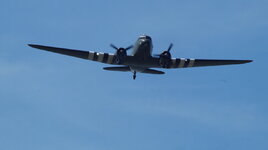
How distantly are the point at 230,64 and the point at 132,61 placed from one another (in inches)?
471

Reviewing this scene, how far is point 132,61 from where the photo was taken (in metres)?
52.3

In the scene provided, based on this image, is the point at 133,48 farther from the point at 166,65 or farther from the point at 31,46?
the point at 31,46

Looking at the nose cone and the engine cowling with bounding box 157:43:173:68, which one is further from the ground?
the nose cone

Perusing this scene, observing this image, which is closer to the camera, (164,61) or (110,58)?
(164,61)

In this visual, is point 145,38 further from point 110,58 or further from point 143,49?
point 110,58

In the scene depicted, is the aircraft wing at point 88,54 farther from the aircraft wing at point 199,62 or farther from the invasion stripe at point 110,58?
the aircraft wing at point 199,62

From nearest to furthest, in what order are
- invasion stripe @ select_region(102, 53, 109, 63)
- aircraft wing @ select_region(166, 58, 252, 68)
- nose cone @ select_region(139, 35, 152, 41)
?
nose cone @ select_region(139, 35, 152, 41)
invasion stripe @ select_region(102, 53, 109, 63)
aircraft wing @ select_region(166, 58, 252, 68)

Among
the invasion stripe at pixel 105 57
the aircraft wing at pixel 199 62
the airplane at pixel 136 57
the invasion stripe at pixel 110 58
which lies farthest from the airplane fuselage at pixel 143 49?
the aircraft wing at pixel 199 62

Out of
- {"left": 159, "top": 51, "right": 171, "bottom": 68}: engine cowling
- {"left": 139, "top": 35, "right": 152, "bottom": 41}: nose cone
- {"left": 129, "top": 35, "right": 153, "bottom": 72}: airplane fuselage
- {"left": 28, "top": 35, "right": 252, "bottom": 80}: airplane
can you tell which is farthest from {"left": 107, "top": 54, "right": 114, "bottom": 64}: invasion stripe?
{"left": 159, "top": 51, "right": 171, "bottom": 68}: engine cowling

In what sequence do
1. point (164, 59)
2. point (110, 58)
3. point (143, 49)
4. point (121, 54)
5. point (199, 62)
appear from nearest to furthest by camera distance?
point (143, 49) < point (121, 54) < point (164, 59) < point (110, 58) < point (199, 62)

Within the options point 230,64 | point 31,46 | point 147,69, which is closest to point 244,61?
point 230,64

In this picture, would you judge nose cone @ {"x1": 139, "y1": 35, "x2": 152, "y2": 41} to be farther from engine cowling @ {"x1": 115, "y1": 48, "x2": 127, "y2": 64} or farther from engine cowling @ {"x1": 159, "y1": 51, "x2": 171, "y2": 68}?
engine cowling @ {"x1": 159, "y1": 51, "x2": 171, "y2": 68}

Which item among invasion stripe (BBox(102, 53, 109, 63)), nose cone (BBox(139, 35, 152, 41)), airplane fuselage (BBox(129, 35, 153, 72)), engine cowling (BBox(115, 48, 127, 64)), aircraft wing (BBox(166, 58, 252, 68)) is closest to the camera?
airplane fuselage (BBox(129, 35, 153, 72))

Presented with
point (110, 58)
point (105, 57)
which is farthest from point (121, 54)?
point (105, 57)
